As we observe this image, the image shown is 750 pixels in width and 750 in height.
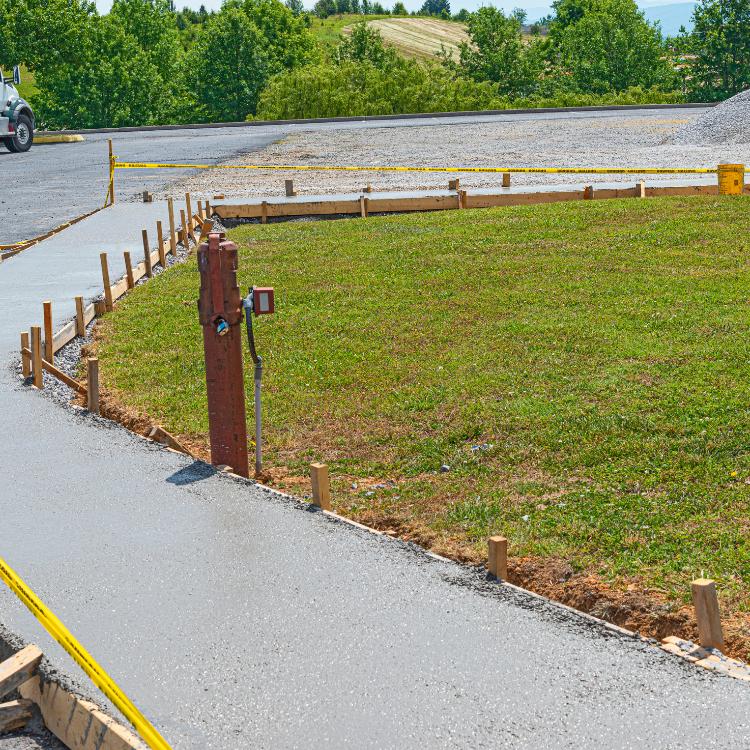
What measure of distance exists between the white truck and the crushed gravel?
739 centimetres

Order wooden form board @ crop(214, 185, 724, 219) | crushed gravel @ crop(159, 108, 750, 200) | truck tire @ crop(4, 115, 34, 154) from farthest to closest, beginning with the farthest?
truck tire @ crop(4, 115, 34, 154), crushed gravel @ crop(159, 108, 750, 200), wooden form board @ crop(214, 185, 724, 219)

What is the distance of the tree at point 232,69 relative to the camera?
86.3 m

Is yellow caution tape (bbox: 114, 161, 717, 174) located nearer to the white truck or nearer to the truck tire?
the white truck

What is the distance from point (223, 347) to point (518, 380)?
4135 mm

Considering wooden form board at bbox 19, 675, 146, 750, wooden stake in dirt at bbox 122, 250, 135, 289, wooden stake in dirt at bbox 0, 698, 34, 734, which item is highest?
wooden stake in dirt at bbox 122, 250, 135, 289

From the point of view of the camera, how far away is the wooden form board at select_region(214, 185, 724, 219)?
23828 mm

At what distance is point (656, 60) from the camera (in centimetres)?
8600

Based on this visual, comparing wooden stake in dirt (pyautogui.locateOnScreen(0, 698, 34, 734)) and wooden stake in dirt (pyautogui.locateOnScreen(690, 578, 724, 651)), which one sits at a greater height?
wooden stake in dirt (pyautogui.locateOnScreen(690, 578, 724, 651))

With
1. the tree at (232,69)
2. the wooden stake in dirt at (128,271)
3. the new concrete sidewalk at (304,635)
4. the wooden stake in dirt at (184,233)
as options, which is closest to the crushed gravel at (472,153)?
the wooden stake in dirt at (184,233)

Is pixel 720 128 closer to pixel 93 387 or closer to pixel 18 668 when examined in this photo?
pixel 93 387

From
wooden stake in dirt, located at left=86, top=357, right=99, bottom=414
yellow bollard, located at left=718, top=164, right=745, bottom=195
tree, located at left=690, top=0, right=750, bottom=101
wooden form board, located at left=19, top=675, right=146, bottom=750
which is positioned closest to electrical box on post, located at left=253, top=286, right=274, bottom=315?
wooden stake in dirt, located at left=86, top=357, right=99, bottom=414

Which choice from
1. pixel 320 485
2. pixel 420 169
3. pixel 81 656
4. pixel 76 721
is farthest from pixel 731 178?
pixel 76 721

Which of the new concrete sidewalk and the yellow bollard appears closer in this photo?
the new concrete sidewalk

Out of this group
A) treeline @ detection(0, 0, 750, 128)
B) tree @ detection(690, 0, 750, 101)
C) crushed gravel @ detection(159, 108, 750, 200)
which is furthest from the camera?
tree @ detection(690, 0, 750, 101)
